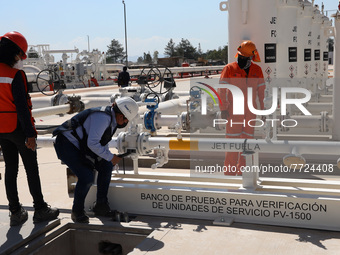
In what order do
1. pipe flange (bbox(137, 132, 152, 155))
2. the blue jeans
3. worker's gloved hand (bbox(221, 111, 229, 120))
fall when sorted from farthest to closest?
worker's gloved hand (bbox(221, 111, 229, 120)) → pipe flange (bbox(137, 132, 152, 155)) → the blue jeans

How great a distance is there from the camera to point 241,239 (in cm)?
369

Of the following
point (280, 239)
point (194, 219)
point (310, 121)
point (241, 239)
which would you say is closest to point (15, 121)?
point (194, 219)

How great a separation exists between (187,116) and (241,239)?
1905 mm

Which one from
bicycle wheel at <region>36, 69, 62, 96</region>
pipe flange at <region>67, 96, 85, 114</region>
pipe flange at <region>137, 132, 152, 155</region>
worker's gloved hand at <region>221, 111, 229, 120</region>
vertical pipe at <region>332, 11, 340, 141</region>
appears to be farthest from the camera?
bicycle wheel at <region>36, 69, 62, 96</region>

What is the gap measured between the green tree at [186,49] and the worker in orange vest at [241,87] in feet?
285

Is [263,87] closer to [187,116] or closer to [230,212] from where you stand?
[187,116]

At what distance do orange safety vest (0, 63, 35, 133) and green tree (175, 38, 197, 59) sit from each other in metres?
88.3

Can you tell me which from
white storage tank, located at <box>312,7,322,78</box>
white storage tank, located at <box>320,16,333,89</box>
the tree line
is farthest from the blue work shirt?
the tree line

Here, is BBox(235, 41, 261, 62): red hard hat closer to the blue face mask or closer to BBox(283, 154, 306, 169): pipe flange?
the blue face mask

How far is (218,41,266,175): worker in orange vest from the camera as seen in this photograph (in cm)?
511

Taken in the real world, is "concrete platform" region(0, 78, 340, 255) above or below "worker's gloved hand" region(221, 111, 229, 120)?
below

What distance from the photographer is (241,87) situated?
17.0 feet

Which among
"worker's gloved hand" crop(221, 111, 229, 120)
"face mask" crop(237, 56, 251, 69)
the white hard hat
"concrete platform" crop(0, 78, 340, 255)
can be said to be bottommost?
"concrete platform" crop(0, 78, 340, 255)

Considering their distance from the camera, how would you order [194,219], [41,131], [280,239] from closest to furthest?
[280,239] < [194,219] < [41,131]
